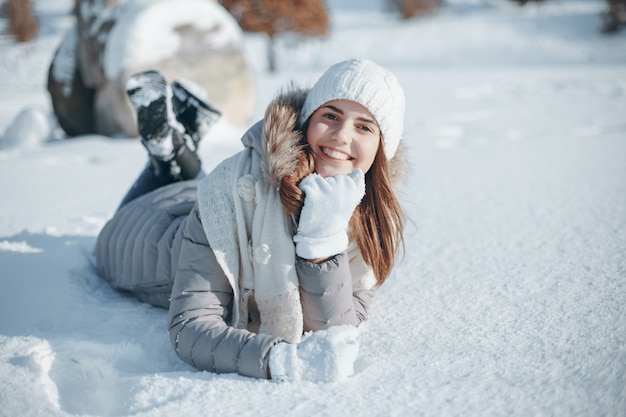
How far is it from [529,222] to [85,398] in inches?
69.9

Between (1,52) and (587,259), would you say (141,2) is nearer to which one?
(587,259)

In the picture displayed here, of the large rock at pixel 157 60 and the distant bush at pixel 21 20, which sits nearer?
the large rock at pixel 157 60

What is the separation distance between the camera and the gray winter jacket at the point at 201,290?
108 centimetres

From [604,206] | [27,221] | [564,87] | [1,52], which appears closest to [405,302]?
[604,206]

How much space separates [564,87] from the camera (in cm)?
624

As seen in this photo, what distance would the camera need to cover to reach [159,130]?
1805 mm

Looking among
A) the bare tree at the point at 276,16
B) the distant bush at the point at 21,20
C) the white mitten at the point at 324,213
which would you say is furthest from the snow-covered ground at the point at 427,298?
the distant bush at the point at 21,20

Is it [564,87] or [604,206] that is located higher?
[604,206]

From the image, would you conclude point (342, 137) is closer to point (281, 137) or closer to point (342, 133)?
point (342, 133)

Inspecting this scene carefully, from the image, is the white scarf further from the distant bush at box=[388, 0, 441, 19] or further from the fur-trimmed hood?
the distant bush at box=[388, 0, 441, 19]

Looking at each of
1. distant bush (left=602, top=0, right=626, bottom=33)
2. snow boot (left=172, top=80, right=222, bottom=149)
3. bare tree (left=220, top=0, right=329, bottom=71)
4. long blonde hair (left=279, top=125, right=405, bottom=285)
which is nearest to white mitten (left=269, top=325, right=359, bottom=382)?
long blonde hair (left=279, top=125, right=405, bottom=285)

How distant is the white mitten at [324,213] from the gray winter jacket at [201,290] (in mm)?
43

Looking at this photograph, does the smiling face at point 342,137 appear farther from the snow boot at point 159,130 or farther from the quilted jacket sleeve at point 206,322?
the snow boot at point 159,130

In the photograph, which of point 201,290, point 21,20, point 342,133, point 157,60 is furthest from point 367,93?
point 21,20
